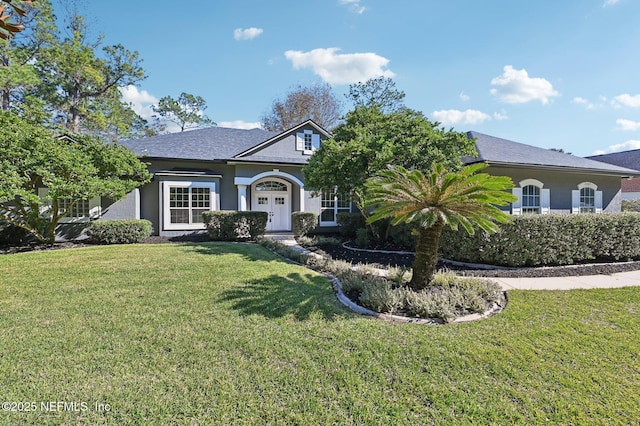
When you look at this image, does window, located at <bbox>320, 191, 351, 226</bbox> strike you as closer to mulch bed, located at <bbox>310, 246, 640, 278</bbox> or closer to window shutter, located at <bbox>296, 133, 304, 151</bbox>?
window shutter, located at <bbox>296, 133, 304, 151</bbox>

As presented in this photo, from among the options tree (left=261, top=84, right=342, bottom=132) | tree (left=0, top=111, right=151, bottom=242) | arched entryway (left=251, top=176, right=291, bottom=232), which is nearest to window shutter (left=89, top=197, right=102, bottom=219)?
tree (left=0, top=111, right=151, bottom=242)

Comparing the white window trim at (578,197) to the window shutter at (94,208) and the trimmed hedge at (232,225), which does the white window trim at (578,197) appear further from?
the window shutter at (94,208)

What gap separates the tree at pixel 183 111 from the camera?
37.2m

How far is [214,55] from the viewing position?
13.6 meters

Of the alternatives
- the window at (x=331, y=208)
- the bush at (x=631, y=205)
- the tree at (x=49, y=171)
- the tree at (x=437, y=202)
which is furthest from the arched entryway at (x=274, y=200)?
the bush at (x=631, y=205)

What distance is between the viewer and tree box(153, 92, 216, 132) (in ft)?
122

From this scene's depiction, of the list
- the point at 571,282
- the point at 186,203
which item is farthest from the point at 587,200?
the point at 186,203

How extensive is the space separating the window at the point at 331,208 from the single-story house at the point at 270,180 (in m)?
0.05

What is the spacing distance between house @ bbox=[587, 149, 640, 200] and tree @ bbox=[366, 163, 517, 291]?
107 ft

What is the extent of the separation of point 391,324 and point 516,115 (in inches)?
536

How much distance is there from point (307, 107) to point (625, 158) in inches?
1250

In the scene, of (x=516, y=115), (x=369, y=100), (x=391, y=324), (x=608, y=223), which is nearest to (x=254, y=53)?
(x=516, y=115)

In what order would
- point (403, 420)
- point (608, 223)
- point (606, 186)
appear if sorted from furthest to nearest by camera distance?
1. point (606, 186)
2. point (608, 223)
3. point (403, 420)

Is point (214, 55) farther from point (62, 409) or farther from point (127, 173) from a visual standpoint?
point (62, 409)
